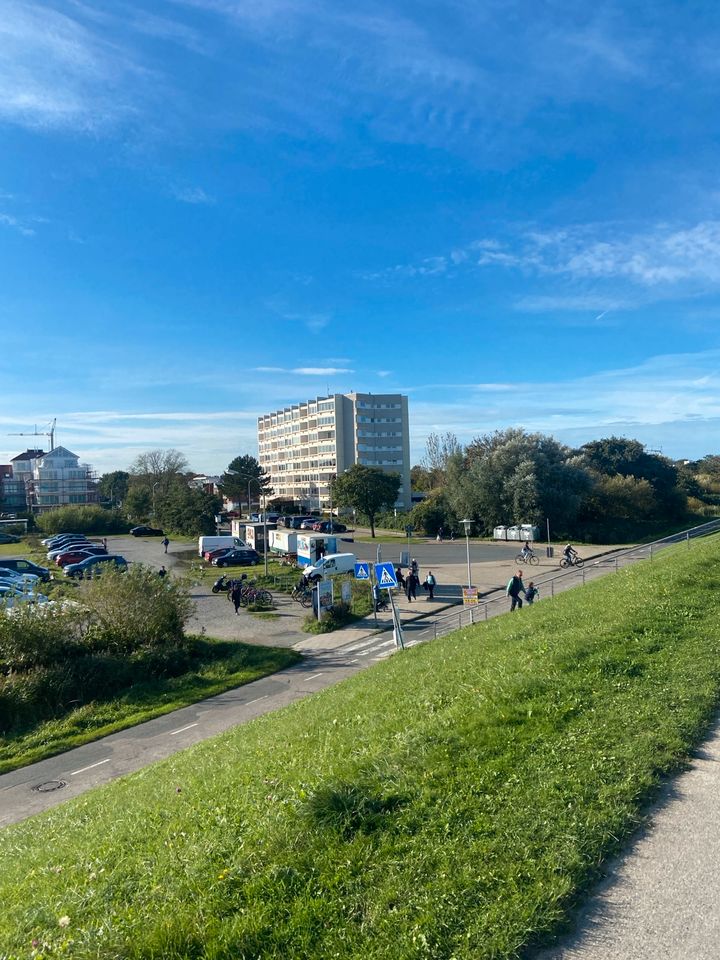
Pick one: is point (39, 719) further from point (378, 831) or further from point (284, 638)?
point (378, 831)

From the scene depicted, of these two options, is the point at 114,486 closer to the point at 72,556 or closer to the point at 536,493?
the point at 72,556

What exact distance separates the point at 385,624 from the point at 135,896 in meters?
21.9

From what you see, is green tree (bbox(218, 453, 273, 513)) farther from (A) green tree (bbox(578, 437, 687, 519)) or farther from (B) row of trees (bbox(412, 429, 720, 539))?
(A) green tree (bbox(578, 437, 687, 519))

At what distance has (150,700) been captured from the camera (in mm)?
18109

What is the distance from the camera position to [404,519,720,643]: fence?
24.8m

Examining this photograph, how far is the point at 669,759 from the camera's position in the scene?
651cm

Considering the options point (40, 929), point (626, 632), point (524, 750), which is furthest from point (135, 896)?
point (626, 632)

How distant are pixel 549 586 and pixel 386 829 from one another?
29.6m

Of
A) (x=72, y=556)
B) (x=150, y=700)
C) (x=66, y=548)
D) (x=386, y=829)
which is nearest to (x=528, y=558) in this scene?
(x=150, y=700)

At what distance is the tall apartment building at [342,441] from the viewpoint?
108 m

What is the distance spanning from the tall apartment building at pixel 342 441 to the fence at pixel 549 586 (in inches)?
2272

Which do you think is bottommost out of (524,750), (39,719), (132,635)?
(39,719)

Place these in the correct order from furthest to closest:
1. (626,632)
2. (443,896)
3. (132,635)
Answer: (132,635), (626,632), (443,896)

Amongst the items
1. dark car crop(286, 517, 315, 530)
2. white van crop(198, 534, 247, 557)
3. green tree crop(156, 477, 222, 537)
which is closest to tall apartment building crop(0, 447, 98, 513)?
green tree crop(156, 477, 222, 537)
